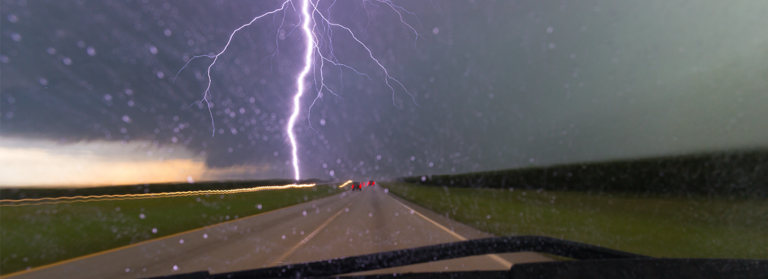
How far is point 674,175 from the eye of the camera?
26609 mm

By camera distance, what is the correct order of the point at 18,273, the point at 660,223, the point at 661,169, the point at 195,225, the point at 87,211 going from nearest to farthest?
the point at 18,273
the point at 660,223
the point at 195,225
the point at 87,211
the point at 661,169

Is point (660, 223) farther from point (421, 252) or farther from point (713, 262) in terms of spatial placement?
point (421, 252)

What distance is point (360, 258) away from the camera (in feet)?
8.60

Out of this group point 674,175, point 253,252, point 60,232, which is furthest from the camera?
point 674,175

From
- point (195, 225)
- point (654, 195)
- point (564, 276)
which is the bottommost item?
point (654, 195)

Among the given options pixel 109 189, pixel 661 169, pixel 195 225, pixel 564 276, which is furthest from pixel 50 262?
pixel 109 189

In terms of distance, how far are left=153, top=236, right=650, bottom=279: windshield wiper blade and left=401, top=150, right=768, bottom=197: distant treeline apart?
25.1 meters

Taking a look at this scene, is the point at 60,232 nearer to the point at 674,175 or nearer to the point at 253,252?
the point at 253,252

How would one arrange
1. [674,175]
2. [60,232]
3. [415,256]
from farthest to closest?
[674,175], [60,232], [415,256]

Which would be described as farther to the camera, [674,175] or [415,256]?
[674,175]

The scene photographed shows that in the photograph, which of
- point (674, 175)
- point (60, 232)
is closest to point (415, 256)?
point (60, 232)

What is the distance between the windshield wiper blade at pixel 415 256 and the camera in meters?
2.51

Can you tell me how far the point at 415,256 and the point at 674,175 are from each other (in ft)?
110

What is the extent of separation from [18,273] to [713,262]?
9.91m
